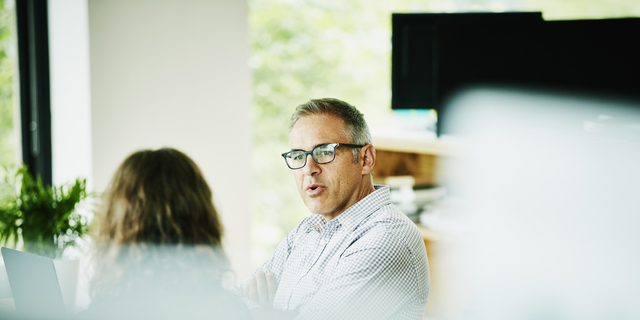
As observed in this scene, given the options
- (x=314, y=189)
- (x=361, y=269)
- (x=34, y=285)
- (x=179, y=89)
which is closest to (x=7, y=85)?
(x=179, y=89)

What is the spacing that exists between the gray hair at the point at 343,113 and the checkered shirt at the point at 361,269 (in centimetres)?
16

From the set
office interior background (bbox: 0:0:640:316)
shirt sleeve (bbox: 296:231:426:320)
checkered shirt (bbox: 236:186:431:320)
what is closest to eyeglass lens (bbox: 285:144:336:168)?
checkered shirt (bbox: 236:186:431:320)

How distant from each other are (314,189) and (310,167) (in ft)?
0.23

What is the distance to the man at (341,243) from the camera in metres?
1.14

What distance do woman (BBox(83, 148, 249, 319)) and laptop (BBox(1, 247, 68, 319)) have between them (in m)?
0.08

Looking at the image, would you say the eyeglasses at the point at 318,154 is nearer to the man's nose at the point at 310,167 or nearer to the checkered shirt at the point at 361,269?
the man's nose at the point at 310,167

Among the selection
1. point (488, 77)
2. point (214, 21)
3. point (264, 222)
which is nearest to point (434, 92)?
point (488, 77)

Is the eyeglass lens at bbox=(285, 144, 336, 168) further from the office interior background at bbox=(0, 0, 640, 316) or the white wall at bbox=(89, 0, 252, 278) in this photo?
the white wall at bbox=(89, 0, 252, 278)

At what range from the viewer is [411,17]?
2186mm

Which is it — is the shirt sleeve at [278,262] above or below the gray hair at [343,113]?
below

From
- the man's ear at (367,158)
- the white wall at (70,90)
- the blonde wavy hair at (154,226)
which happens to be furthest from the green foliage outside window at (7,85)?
the man's ear at (367,158)

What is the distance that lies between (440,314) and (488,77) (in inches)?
43.6

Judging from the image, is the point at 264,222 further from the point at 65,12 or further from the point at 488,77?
the point at 488,77

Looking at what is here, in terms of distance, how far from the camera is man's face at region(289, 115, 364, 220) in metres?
1.34
